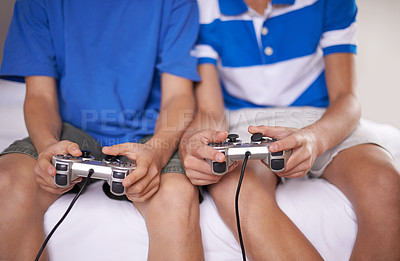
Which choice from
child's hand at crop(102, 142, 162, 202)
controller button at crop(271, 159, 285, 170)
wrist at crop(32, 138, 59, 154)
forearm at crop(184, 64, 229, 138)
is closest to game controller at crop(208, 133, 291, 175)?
controller button at crop(271, 159, 285, 170)

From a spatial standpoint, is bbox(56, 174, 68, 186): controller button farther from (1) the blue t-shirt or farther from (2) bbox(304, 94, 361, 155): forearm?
(2) bbox(304, 94, 361, 155): forearm

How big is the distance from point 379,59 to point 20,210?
1.30 m

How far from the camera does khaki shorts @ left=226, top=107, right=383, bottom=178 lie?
2.52 feet

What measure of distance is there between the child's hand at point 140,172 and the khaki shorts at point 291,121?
234 mm

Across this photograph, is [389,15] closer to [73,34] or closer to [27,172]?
[73,34]

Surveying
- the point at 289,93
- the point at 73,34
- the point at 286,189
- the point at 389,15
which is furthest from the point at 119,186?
the point at 389,15

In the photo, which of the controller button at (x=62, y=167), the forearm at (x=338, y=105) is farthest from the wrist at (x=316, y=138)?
the controller button at (x=62, y=167)

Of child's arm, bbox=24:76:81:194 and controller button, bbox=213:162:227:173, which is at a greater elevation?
child's arm, bbox=24:76:81:194

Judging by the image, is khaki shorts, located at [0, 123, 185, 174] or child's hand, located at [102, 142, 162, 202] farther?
khaki shorts, located at [0, 123, 185, 174]

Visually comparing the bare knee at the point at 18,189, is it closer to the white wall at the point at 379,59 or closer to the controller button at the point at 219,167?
the controller button at the point at 219,167

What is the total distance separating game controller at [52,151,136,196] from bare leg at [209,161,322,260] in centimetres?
19

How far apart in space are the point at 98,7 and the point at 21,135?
40 centimetres

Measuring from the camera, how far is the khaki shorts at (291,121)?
77cm

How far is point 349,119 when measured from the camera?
0.78m
